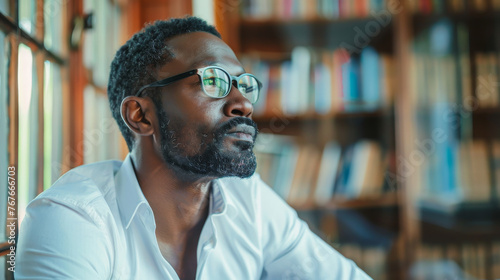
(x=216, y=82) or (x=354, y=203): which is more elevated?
(x=216, y=82)

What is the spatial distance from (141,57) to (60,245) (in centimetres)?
47

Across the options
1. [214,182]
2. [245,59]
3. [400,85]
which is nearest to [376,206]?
[400,85]

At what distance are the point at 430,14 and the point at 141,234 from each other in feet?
5.49

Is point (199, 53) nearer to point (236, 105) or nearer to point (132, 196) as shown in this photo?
point (236, 105)

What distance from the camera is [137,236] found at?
0.85 m

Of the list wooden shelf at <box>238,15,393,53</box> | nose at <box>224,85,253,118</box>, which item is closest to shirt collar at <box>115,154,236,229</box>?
nose at <box>224,85,253,118</box>

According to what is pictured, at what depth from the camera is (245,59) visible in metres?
1.80

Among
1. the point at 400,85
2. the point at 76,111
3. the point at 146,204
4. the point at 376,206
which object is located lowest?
the point at 376,206

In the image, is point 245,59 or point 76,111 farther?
point 245,59

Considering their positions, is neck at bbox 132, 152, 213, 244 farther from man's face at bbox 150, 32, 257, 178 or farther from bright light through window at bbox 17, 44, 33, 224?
bright light through window at bbox 17, 44, 33, 224

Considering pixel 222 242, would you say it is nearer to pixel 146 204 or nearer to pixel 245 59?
pixel 146 204

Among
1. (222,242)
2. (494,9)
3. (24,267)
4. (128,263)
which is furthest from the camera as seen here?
(494,9)

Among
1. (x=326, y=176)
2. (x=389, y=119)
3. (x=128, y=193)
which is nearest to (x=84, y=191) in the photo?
(x=128, y=193)

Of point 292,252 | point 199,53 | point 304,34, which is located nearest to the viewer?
point 199,53
